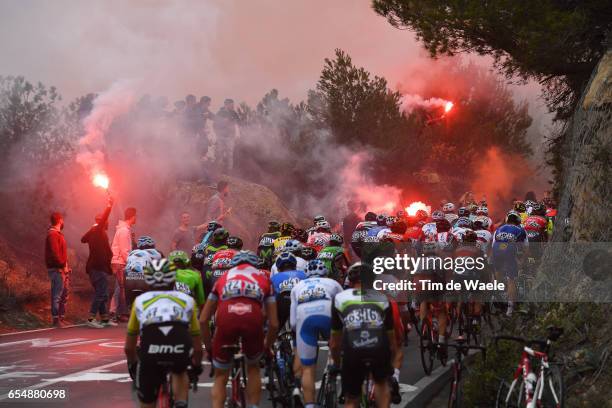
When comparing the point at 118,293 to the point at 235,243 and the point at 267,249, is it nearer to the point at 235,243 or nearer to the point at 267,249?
the point at 267,249

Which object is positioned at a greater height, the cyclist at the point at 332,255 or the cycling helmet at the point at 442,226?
the cycling helmet at the point at 442,226

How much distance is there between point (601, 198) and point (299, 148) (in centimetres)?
2928

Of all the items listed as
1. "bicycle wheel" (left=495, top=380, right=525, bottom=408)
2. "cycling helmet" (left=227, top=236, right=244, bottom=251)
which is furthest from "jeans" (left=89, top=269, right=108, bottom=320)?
"bicycle wheel" (left=495, top=380, right=525, bottom=408)

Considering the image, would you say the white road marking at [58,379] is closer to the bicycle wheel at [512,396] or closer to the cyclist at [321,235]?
the cyclist at [321,235]

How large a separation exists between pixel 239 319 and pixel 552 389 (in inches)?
121

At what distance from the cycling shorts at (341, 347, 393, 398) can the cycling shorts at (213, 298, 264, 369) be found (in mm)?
1257

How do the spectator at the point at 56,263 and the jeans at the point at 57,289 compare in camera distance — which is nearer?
the spectator at the point at 56,263

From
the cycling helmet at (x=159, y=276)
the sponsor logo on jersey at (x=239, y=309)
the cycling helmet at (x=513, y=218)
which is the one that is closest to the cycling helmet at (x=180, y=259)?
the sponsor logo on jersey at (x=239, y=309)

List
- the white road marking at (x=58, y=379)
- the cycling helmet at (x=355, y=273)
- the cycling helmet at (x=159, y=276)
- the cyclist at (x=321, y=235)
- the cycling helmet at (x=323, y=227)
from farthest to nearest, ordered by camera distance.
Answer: the cycling helmet at (x=323, y=227)
the cyclist at (x=321, y=235)
the white road marking at (x=58, y=379)
the cycling helmet at (x=355, y=273)
the cycling helmet at (x=159, y=276)

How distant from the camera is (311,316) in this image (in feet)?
31.4

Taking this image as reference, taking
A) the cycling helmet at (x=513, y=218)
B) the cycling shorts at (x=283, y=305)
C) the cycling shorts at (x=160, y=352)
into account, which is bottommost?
the cycling shorts at (x=160, y=352)

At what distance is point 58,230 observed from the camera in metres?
18.7

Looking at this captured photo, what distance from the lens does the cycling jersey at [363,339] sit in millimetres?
8031

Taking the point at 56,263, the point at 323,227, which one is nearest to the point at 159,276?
the point at 323,227
